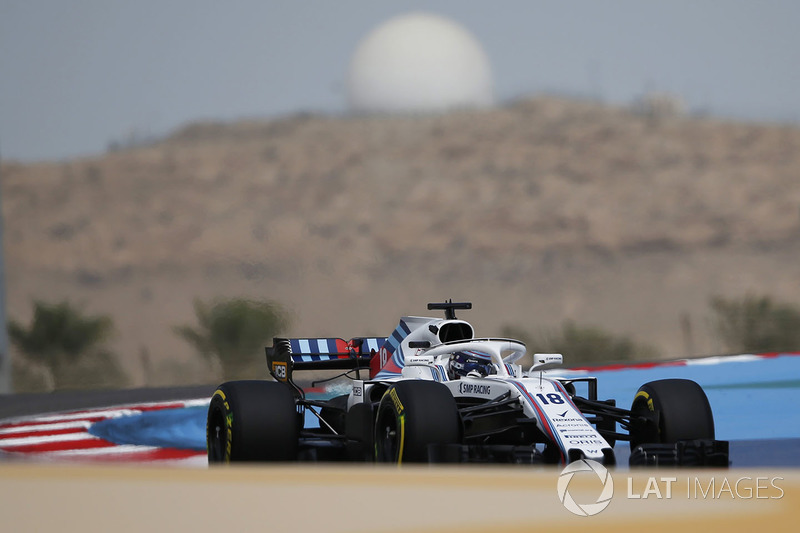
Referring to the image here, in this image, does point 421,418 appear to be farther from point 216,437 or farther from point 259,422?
point 216,437

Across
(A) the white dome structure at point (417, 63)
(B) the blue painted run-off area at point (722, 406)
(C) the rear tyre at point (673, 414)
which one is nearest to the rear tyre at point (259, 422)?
(C) the rear tyre at point (673, 414)

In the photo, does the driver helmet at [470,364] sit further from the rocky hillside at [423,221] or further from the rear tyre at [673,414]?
the rocky hillside at [423,221]

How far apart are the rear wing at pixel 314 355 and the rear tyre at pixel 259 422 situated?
113 cm

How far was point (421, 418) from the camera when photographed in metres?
6.17

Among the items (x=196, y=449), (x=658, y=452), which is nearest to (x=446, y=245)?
(x=196, y=449)

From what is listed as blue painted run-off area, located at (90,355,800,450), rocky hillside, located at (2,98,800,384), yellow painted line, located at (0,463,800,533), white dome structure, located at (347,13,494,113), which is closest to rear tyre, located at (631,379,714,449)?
yellow painted line, located at (0,463,800,533)

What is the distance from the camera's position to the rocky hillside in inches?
1298

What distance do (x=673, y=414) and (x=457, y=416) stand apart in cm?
123

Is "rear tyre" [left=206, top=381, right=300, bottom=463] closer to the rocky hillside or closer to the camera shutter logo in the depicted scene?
the camera shutter logo

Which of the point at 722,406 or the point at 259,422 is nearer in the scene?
the point at 259,422

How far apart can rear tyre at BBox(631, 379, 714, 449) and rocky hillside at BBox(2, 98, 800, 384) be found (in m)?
23.0

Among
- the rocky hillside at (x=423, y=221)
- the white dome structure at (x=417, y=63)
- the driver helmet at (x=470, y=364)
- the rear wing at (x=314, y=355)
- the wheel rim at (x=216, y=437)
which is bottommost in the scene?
the wheel rim at (x=216, y=437)

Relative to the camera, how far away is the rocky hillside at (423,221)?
1298 inches

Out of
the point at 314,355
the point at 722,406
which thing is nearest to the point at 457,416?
the point at 314,355
